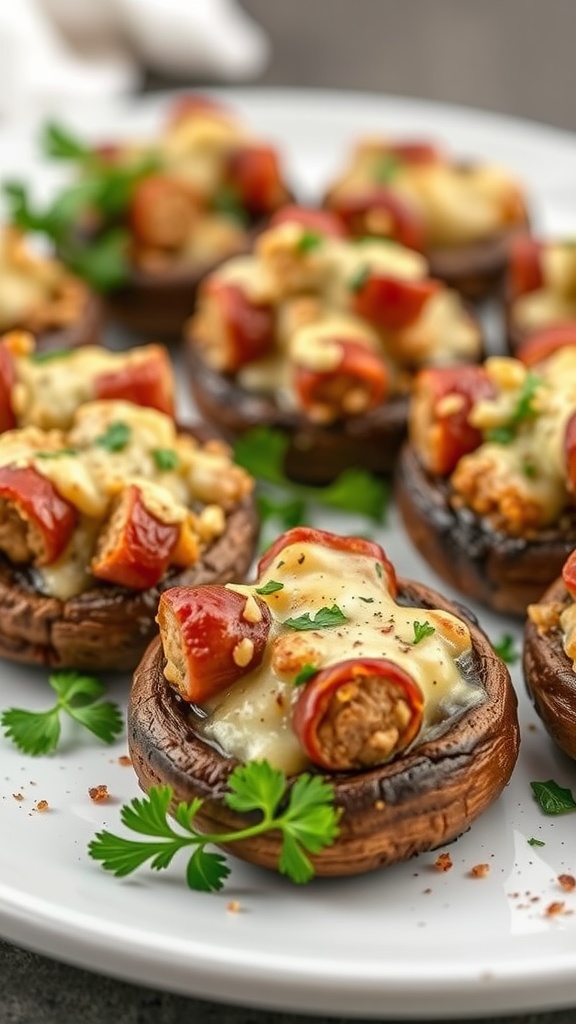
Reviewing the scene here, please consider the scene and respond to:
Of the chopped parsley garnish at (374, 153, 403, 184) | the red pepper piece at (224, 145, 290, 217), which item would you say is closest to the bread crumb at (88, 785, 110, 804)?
the red pepper piece at (224, 145, 290, 217)

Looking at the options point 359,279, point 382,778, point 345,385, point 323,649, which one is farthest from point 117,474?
point 359,279

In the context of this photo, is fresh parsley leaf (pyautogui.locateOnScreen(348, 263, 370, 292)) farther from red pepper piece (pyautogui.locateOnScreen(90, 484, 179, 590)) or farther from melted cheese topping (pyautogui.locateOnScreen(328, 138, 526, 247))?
red pepper piece (pyautogui.locateOnScreen(90, 484, 179, 590))

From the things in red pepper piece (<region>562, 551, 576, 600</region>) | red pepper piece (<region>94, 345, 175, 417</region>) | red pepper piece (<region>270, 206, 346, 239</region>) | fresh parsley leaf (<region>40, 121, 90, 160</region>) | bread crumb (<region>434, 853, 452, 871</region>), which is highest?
red pepper piece (<region>562, 551, 576, 600</region>)

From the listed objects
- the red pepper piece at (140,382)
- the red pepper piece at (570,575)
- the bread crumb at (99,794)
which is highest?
the red pepper piece at (570,575)

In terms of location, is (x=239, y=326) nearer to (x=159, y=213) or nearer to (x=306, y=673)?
(x=159, y=213)

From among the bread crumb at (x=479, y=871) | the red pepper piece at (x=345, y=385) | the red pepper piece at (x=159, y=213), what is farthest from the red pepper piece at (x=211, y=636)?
the red pepper piece at (x=159, y=213)

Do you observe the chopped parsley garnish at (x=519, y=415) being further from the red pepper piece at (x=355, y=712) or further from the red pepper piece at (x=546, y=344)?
the red pepper piece at (x=355, y=712)

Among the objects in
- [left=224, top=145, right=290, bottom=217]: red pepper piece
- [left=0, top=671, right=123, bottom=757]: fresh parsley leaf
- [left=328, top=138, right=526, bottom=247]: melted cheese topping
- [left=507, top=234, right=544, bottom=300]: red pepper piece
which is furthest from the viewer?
[left=224, top=145, right=290, bottom=217]: red pepper piece
